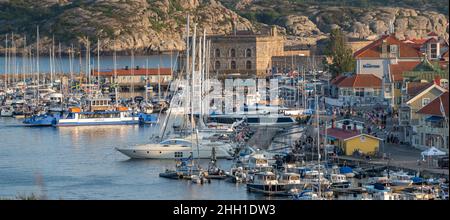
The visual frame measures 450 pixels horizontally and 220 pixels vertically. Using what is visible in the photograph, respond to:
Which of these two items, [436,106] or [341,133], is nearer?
[436,106]

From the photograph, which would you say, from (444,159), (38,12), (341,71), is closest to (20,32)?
(38,12)

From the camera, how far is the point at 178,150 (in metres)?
39.8

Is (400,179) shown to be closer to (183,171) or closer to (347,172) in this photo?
(347,172)

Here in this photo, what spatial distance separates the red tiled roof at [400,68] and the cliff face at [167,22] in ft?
231

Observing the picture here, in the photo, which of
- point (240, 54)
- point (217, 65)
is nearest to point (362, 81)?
point (217, 65)

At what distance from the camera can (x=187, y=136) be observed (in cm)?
4147

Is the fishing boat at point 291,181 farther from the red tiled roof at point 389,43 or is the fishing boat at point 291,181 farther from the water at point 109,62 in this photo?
the water at point 109,62

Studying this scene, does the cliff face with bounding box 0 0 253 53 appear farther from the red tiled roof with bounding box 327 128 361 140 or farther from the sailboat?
the red tiled roof with bounding box 327 128 361 140

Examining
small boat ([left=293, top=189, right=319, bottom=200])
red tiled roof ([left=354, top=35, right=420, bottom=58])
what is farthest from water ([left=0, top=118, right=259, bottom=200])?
red tiled roof ([left=354, top=35, right=420, bottom=58])

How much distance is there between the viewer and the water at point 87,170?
31.8 metres

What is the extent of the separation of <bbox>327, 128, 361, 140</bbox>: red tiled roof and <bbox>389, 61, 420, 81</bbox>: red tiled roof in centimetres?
798

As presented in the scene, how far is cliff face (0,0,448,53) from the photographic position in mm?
129875

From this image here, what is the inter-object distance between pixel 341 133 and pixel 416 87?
478cm

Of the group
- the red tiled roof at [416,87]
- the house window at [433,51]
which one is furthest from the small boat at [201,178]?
the house window at [433,51]
